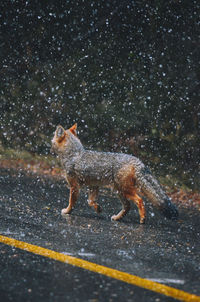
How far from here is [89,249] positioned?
5820 millimetres

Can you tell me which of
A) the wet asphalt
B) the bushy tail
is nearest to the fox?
the bushy tail

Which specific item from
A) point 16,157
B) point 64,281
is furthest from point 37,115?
point 64,281

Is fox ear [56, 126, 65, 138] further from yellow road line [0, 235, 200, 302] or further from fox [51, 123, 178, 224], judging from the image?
yellow road line [0, 235, 200, 302]

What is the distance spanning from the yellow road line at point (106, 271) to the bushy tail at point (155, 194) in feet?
7.40

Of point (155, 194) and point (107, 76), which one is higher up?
point (107, 76)

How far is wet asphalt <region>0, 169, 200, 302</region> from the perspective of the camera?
433 cm

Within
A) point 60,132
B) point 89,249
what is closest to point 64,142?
point 60,132

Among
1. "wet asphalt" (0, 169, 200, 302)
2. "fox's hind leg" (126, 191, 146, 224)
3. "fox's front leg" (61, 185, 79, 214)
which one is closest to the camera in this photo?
"wet asphalt" (0, 169, 200, 302)

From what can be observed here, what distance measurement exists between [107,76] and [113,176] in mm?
7084

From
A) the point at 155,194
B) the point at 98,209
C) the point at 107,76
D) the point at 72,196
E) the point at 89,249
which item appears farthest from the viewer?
the point at 107,76

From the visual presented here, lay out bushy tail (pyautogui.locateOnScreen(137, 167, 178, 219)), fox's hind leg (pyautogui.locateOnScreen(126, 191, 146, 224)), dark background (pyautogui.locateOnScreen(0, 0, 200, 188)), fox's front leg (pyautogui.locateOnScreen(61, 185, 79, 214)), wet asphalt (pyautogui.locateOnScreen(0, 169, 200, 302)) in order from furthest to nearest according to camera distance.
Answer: dark background (pyautogui.locateOnScreen(0, 0, 200, 188)) < fox's front leg (pyautogui.locateOnScreen(61, 185, 79, 214)) < fox's hind leg (pyautogui.locateOnScreen(126, 191, 146, 224)) < bushy tail (pyautogui.locateOnScreen(137, 167, 178, 219)) < wet asphalt (pyautogui.locateOnScreen(0, 169, 200, 302))

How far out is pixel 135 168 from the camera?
25.1 feet

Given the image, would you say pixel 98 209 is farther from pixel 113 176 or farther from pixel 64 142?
pixel 64 142

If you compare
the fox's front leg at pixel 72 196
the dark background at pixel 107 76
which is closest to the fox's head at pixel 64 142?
the fox's front leg at pixel 72 196
